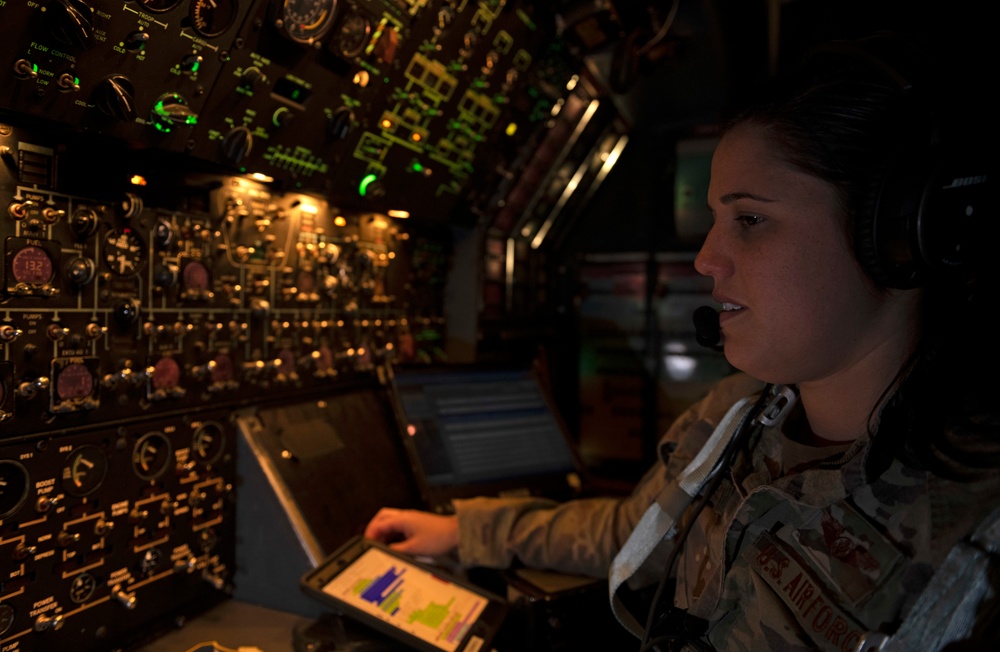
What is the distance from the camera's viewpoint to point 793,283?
1095 mm

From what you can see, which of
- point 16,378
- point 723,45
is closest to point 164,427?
point 16,378

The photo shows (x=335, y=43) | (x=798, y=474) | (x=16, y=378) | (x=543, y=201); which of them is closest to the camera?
(x=798, y=474)

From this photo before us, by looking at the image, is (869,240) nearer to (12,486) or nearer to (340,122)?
(340,122)

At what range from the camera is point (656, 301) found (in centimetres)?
403

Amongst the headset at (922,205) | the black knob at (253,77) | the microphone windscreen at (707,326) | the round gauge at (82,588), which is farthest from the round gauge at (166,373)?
the headset at (922,205)

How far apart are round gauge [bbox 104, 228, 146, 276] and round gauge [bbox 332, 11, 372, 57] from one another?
2.50 feet

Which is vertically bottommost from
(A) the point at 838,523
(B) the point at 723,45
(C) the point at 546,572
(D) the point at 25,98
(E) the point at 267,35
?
(C) the point at 546,572

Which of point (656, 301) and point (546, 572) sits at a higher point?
point (656, 301)

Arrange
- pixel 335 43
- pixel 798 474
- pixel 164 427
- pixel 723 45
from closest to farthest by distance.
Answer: pixel 798 474 < pixel 164 427 < pixel 335 43 < pixel 723 45

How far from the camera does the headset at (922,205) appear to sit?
94 cm

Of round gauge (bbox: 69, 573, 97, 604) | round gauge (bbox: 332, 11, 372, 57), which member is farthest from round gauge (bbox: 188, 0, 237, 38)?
round gauge (bbox: 69, 573, 97, 604)

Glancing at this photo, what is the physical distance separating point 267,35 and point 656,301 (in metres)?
2.95

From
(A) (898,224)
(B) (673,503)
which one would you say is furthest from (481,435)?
(A) (898,224)

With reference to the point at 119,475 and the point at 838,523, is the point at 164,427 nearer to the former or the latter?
the point at 119,475
